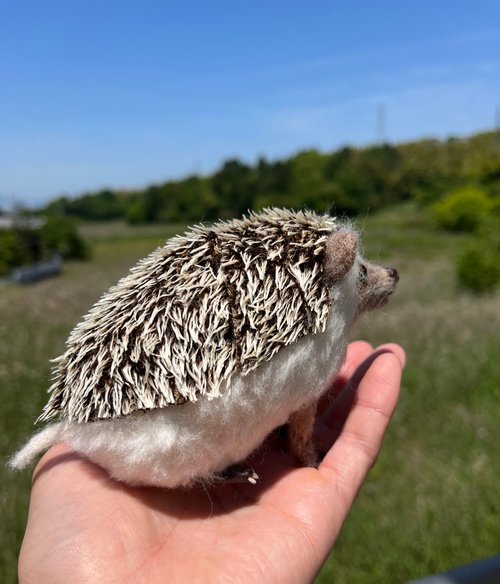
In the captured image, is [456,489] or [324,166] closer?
[456,489]

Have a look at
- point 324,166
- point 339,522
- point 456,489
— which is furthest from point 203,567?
point 324,166

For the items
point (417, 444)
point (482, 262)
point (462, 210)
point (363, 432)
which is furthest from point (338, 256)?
point (462, 210)

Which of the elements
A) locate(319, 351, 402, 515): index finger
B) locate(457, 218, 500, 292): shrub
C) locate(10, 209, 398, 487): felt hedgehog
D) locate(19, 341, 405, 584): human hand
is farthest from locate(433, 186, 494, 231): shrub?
locate(10, 209, 398, 487): felt hedgehog

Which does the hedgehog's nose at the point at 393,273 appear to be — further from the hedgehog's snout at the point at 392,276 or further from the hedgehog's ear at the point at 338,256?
the hedgehog's ear at the point at 338,256

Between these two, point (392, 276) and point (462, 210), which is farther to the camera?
point (462, 210)

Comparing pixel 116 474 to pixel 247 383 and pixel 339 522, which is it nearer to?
pixel 247 383

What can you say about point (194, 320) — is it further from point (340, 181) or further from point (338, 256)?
point (340, 181)
